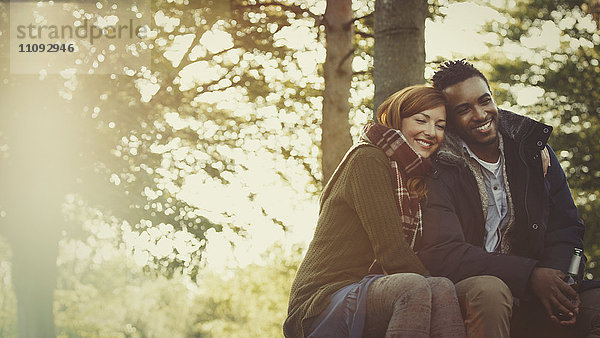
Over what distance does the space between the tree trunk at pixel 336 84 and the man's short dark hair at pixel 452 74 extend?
4.29 meters

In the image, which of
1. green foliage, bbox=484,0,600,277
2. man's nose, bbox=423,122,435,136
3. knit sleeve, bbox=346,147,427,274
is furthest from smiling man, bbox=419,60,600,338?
green foliage, bbox=484,0,600,277

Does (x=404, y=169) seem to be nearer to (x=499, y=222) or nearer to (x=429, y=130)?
(x=429, y=130)

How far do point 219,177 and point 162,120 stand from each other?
55.9 inches

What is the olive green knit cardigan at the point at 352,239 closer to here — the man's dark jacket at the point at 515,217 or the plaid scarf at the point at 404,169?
the plaid scarf at the point at 404,169

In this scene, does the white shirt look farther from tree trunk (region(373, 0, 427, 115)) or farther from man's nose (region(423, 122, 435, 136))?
tree trunk (region(373, 0, 427, 115))

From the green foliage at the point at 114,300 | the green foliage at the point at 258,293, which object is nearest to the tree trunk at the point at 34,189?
the green foliage at the point at 114,300

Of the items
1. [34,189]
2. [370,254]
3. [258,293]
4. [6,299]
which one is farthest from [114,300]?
[370,254]

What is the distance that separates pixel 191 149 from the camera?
13500 millimetres

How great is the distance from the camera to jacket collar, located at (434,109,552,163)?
Answer: 394 cm

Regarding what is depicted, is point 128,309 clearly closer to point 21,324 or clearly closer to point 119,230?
point 21,324

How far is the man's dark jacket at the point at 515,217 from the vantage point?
357 centimetres

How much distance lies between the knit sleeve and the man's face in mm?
737

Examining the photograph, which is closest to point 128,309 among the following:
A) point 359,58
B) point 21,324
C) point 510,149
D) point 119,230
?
point 21,324

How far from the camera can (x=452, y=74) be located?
419cm
